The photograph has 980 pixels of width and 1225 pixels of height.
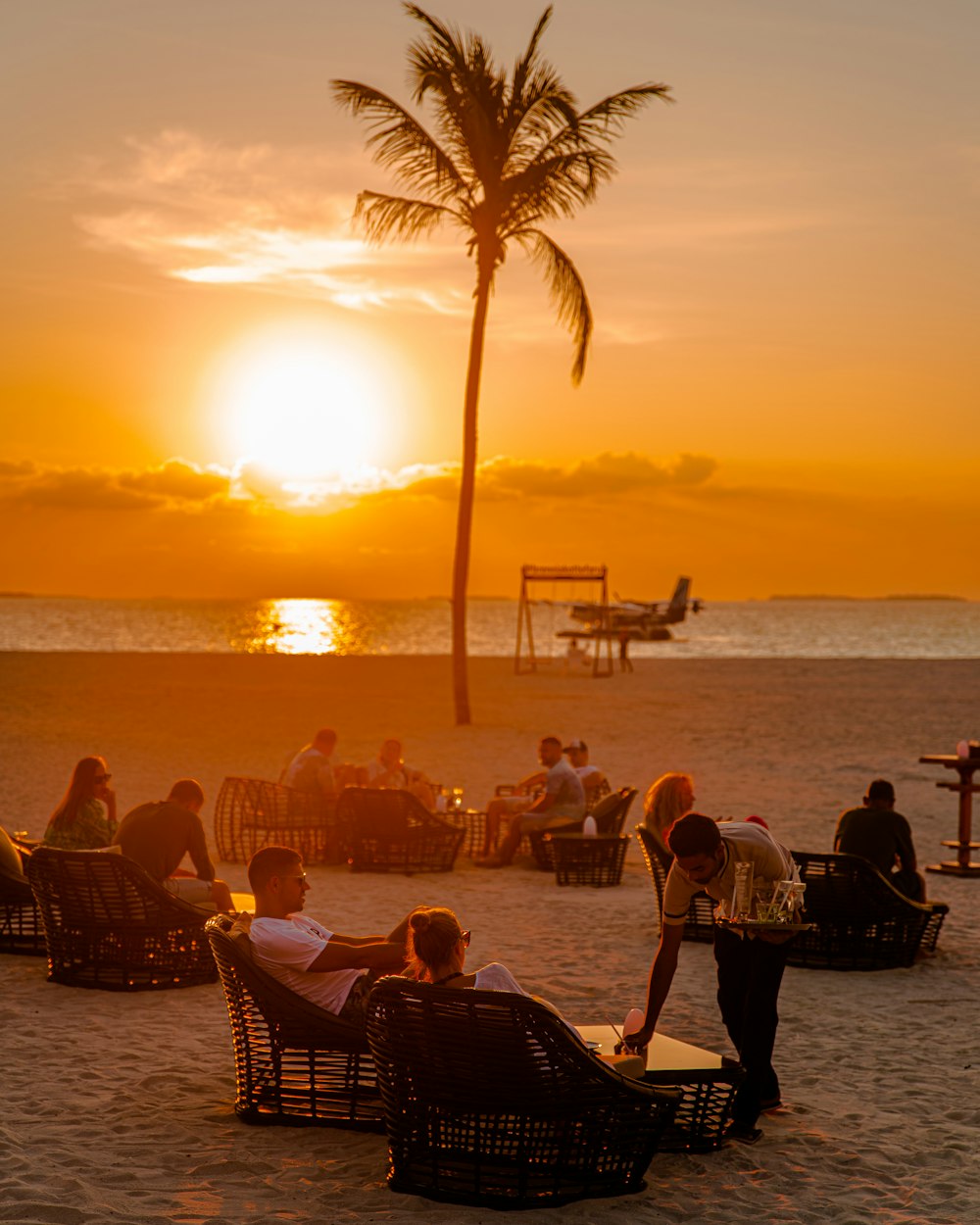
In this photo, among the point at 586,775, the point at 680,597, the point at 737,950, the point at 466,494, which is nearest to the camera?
the point at 737,950

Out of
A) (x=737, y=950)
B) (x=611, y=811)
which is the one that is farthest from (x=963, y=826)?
(x=737, y=950)

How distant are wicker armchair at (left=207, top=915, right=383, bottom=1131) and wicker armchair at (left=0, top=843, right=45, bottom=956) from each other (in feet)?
10.7

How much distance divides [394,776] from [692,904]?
15.2 ft

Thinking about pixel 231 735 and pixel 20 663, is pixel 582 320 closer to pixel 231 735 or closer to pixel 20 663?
pixel 231 735

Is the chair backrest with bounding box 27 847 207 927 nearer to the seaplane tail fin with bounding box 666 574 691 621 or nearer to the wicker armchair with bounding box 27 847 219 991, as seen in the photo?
the wicker armchair with bounding box 27 847 219 991

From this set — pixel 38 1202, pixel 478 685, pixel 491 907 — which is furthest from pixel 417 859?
pixel 478 685

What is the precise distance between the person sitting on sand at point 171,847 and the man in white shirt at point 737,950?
3470mm

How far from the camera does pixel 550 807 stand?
40.9ft

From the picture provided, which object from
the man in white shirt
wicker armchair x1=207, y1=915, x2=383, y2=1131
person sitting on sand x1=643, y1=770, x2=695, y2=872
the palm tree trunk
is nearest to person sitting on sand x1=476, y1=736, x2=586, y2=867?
person sitting on sand x1=643, y1=770, x2=695, y2=872

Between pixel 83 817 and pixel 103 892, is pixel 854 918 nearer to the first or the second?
pixel 103 892

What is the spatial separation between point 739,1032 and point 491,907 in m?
5.10

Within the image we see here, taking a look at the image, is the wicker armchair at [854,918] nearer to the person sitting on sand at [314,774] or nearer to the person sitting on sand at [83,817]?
the person sitting on sand at [83,817]

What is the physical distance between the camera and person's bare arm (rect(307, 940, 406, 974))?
18.1 feet

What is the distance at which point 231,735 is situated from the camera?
78.9 feet
